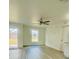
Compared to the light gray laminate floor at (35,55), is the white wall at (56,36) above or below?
above

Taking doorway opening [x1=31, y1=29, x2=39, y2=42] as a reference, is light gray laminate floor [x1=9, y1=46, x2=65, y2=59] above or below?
below

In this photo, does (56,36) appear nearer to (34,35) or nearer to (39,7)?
(34,35)

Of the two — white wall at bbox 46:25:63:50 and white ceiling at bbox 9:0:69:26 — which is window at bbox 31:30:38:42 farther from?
white ceiling at bbox 9:0:69:26

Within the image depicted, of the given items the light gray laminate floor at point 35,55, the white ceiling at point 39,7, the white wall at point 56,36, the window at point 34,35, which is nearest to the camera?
the white ceiling at point 39,7

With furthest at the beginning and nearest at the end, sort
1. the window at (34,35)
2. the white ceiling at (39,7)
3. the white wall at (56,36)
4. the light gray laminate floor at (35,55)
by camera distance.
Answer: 1. the window at (34,35)
2. the white wall at (56,36)
3. the light gray laminate floor at (35,55)
4. the white ceiling at (39,7)

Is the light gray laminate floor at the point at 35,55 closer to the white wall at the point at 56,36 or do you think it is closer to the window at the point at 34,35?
the white wall at the point at 56,36

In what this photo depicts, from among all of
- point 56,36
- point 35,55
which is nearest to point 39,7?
point 35,55

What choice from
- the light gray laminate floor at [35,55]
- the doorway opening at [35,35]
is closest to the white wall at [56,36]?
the light gray laminate floor at [35,55]

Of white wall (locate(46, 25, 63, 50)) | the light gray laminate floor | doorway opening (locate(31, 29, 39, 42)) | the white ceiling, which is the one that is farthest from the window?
the white ceiling

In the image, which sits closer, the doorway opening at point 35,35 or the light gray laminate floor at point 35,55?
the light gray laminate floor at point 35,55

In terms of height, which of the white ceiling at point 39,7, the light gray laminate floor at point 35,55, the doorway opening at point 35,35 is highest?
the white ceiling at point 39,7
